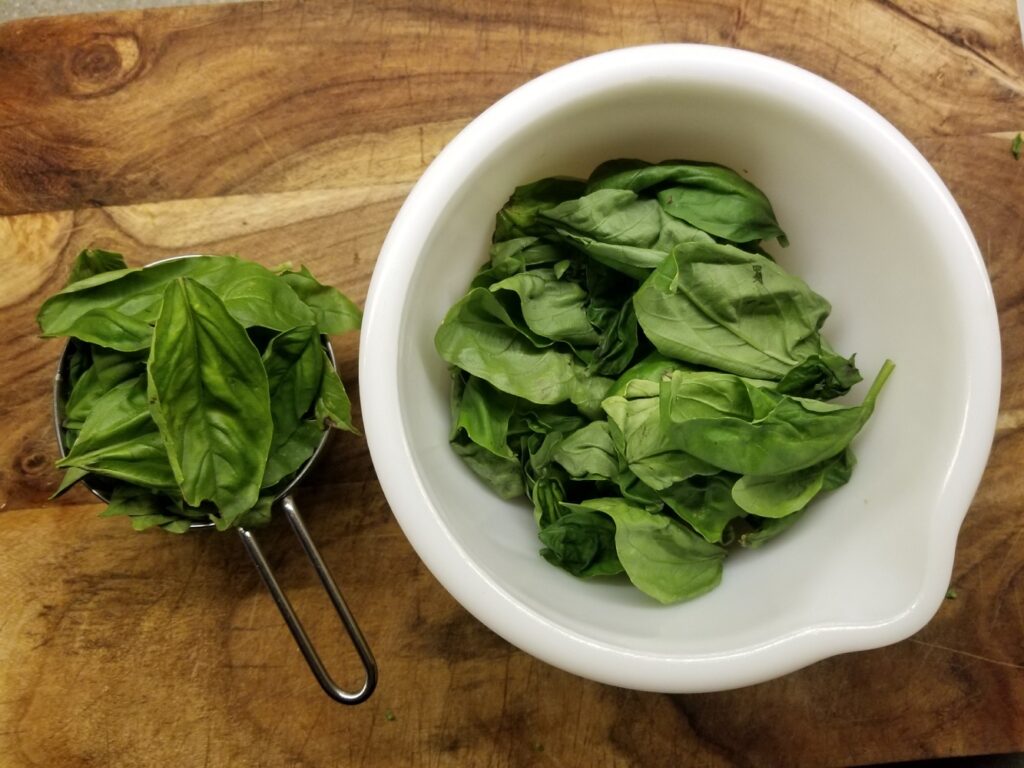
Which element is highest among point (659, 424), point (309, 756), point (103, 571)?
point (659, 424)

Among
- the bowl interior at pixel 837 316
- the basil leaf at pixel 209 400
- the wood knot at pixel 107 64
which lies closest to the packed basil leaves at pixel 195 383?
the basil leaf at pixel 209 400

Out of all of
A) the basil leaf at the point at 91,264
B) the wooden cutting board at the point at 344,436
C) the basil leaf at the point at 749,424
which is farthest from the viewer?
the wooden cutting board at the point at 344,436

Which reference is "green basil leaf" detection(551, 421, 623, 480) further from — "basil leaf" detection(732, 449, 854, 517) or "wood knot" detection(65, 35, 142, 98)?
"wood knot" detection(65, 35, 142, 98)

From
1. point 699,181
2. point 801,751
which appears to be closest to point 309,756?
point 801,751

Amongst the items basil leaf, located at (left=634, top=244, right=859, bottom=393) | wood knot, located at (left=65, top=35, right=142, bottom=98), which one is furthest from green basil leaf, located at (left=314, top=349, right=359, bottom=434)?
wood knot, located at (left=65, top=35, right=142, bottom=98)

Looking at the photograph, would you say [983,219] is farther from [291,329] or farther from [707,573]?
[291,329]

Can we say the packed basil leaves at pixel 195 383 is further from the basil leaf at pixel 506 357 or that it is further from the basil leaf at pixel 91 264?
the basil leaf at pixel 506 357
